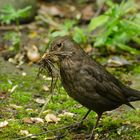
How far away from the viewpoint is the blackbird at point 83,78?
17.7 feet

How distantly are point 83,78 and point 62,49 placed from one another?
1.16 feet

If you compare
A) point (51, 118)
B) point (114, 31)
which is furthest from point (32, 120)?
point (114, 31)

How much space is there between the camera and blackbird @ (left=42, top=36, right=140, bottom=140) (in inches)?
212

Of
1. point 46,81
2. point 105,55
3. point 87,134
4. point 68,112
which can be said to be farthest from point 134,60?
point 87,134

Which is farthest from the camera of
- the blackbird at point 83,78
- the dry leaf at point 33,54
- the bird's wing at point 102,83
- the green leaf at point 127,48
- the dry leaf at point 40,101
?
the green leaf at point 127,48

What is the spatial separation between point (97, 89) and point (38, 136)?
28.3 inches

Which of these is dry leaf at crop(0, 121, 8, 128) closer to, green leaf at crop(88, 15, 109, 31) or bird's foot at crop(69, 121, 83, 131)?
bird's foot at crop(69, 121, 83, 131)

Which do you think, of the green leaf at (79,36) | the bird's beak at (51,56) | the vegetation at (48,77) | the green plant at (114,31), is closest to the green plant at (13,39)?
the vegetation at (48,77)

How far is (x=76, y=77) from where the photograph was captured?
5.38 metres

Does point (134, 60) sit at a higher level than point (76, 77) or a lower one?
lower

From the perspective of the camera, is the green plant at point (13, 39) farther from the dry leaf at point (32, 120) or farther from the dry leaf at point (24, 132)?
the dry leaf at point (24, 132)

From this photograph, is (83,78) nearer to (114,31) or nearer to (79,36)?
(114,31)

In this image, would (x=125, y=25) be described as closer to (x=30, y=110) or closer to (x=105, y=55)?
(x=105, y=55)

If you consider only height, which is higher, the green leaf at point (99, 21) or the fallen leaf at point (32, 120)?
the green leaf at point (99, 21)
